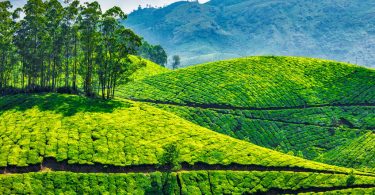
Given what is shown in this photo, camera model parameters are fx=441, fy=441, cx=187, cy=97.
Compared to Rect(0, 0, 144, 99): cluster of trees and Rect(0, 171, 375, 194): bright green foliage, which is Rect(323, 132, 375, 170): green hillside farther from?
Rect(0, 0, 144, 99): cluster of trees

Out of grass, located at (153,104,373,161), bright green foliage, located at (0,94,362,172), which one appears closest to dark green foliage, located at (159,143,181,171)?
bright green foliage, located at (0,94,362,172)

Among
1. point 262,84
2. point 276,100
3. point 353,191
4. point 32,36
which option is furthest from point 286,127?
point 32,36

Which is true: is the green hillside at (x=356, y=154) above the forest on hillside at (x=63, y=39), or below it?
below

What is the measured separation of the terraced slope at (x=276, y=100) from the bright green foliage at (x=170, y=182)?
30496mm

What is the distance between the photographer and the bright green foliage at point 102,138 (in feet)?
326

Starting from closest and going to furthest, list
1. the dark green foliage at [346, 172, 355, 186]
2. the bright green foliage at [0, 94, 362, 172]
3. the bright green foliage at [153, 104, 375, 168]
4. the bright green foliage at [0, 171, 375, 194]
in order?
the bright green foliage at [0, 171, 375, 194], the dark green foliage at [346, 172, 355, 186], the bright green foliage at [0, 94, 362, 172], the bright green foliage at [153, 104, 375, 168]

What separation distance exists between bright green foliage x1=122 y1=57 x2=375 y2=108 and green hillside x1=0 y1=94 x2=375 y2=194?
40669mm

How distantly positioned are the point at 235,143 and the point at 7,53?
7916 cm

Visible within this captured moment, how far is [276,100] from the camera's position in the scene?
164 metres

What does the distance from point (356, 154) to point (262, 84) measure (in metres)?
55.7

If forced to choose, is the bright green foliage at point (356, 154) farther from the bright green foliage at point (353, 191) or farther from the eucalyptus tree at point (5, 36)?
the eucalyptus tree at point (5, 36)

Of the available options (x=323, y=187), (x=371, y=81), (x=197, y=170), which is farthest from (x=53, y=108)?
(x=371, y=81)

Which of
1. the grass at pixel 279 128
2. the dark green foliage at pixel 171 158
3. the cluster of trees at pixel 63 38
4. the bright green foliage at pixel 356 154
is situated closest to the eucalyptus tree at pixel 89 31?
the cluster of trees at pixel 63 38

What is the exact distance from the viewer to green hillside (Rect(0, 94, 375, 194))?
305ft
